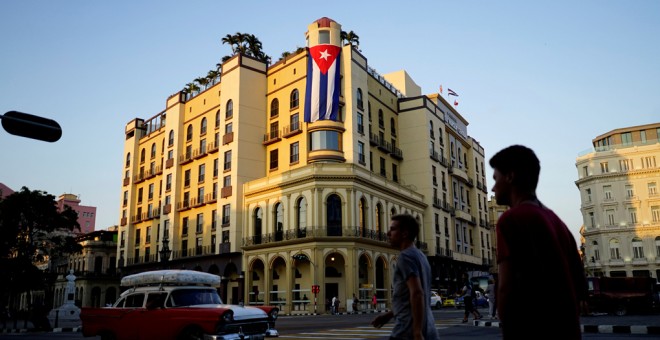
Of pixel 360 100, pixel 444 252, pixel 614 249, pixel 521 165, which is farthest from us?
pixel 614 249

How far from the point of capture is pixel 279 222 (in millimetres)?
43562

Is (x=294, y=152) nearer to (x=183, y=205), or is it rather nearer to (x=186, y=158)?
(x=186, y=158)

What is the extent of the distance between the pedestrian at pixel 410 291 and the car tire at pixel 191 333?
662 centimetres

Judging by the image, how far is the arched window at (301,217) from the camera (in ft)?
136

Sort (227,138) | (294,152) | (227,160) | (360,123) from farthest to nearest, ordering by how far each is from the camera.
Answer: (227,160) → (227,138) → (294,152) → (360,123)

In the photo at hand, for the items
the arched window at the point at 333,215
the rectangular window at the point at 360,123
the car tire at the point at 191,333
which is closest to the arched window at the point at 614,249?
the rectangular window at the point at 360,123

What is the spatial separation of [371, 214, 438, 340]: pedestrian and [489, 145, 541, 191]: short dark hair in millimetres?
1655

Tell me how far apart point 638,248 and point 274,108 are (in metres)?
47.6

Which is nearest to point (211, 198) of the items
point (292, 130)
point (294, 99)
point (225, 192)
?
point (225, 192)

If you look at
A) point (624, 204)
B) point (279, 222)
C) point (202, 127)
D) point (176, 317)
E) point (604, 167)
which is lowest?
point (176, 317)

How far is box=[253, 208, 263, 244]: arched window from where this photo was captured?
44656 millimetres

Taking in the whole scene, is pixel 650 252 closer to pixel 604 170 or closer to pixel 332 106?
pixel 604 170

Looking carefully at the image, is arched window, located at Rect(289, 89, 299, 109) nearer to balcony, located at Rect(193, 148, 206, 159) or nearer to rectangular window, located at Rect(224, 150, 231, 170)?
rectangular window, located at Rect(224, 150, 231, 170)

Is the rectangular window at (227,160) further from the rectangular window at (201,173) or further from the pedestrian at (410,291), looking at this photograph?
the pedestrian at (410,291)
